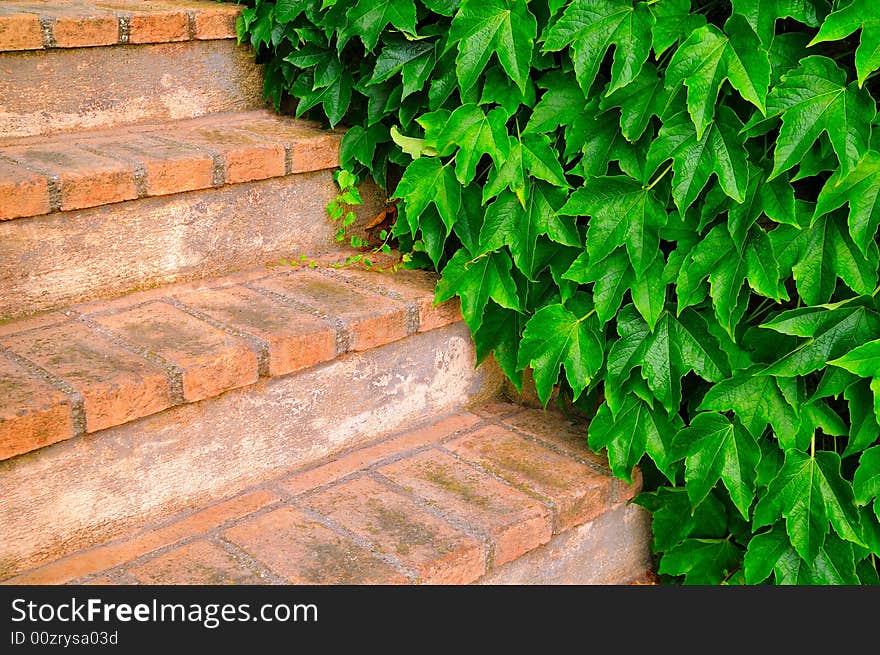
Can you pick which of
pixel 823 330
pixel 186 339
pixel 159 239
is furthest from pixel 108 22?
pixel 823 330

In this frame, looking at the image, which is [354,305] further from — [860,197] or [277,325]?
[860,197]

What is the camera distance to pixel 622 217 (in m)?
1.78

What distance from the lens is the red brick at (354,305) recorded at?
1.97 meters

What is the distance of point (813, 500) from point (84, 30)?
1731 millimetres

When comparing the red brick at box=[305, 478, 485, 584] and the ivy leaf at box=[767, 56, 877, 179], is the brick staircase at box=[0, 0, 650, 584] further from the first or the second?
the ivy leaf at box=[767, 56, 877, 179]

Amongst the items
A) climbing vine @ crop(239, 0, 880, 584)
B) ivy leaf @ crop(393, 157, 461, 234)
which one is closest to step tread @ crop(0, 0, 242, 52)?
climbing vine @ crop(239, 0, 880, 584)

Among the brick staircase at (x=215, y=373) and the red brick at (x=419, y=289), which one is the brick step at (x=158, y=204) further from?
the red brick at (x=419, y=289)

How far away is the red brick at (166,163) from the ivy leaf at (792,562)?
1292mm

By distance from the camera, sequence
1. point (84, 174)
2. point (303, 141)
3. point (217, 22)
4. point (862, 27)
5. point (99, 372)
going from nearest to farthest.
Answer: point (862, 27)
point (99, 372)
point (84, 174)
point (303, 141)
point (217, 22)

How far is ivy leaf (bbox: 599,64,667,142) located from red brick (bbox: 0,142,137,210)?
920 mm

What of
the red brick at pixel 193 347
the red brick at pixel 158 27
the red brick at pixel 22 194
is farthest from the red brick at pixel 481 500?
the red brick at pixel 158 27

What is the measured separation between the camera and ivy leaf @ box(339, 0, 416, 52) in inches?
78.3

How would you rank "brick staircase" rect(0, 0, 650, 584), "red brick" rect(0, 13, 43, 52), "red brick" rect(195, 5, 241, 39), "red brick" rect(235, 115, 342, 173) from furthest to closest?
"red brick" rect(195, 5, 241, 39)
"red brick" rect(235, 115, 342, 173)
"red brick" rect(0, 13, 43, 52)
"brick staircase" rect(0, 0, 650, 584)

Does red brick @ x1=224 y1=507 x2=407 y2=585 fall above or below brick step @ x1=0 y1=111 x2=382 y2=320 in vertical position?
below
